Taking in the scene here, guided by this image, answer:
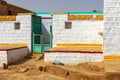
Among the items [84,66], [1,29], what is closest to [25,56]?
[1,29]

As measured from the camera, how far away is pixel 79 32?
17.9 meters

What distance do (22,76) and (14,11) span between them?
40.3 feet

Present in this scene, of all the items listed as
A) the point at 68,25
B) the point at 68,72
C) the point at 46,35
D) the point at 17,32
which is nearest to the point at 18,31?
the point at 17,32

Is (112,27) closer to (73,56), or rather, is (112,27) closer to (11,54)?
(73,56)

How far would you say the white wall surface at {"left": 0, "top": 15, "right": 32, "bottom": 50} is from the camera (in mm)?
18562

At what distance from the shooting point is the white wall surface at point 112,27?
41.5ft

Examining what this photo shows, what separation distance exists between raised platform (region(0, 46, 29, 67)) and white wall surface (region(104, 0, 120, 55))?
632cm

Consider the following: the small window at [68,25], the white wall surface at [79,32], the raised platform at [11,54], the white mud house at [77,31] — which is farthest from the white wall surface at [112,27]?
the raised platform at [11,54]

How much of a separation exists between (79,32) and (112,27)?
17.6ft

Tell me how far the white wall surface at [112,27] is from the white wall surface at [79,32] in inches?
194

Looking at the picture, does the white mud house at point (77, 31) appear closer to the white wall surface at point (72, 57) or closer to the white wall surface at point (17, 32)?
the white wall surface at point (17, 32)

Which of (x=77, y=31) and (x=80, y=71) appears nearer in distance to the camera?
(x=80, y=71)

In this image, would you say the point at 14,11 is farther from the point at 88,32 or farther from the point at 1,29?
the point at 88,32

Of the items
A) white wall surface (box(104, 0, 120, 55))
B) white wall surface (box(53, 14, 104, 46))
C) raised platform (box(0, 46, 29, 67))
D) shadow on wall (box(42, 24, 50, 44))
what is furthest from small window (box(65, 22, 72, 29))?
white wall surface (box(104, 0, 120, 55))
